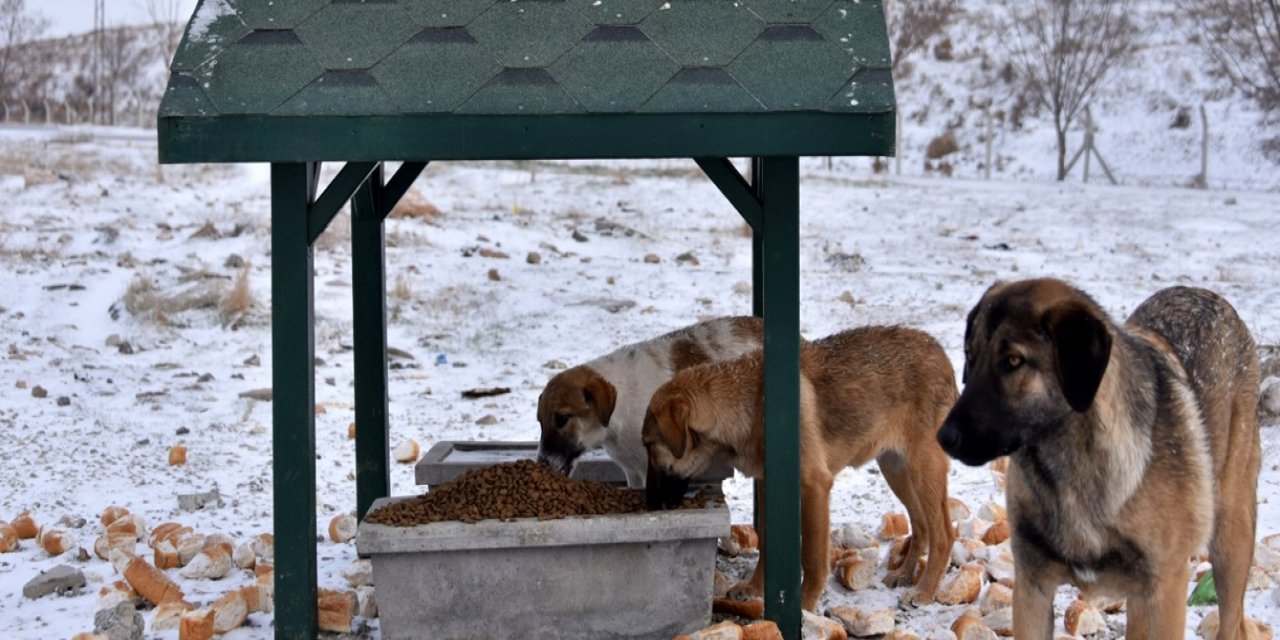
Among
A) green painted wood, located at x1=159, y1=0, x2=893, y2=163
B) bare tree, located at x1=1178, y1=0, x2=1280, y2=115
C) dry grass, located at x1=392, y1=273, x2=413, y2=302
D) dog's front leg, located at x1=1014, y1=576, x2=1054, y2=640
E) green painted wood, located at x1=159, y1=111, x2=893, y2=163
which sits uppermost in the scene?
bare tree, located at x1=1178, y1=0, x2=1280, y2=115

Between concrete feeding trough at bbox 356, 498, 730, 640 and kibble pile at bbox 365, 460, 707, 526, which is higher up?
kibble pile at bbox 365, 460, 707, 526

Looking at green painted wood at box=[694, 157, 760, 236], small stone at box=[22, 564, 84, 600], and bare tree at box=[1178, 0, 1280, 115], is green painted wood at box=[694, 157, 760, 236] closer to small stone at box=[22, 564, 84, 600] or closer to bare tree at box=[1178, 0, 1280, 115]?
small stone at box=[22, 564, 84, 600]

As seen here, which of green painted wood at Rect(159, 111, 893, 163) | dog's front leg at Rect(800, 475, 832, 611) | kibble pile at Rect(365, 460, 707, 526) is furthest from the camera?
dog's front leg at Rect(800, 475, 832, 611)

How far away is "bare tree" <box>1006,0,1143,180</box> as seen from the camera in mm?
35312

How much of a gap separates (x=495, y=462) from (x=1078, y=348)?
3.67m

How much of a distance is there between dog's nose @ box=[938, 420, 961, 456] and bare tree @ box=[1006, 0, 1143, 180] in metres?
30.5

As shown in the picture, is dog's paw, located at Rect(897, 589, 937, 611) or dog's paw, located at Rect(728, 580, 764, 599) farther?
dog's paw, located at Rect(897, 589, 937, 611)

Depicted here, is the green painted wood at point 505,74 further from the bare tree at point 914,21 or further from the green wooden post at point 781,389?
the bare tree at point 914,21

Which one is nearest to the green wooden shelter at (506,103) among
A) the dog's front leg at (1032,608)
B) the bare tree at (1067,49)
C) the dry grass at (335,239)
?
the dog's front leg at (1032,608)

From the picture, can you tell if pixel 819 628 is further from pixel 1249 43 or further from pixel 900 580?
pixel 1249 43

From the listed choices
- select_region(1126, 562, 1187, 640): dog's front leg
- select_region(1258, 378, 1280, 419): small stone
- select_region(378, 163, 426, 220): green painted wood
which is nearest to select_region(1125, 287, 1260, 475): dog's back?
select_region(1126, 562, 1187, 640): dog's front leg

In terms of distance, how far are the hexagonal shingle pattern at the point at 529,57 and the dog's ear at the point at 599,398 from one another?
2.28 m

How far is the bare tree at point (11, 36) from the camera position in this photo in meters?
51.4

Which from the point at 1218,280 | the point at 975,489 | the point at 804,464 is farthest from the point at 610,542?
the point at 1218,280
